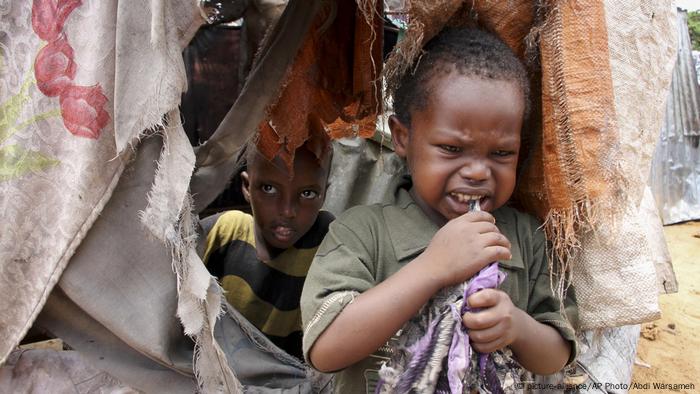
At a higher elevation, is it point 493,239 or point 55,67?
point 55,67

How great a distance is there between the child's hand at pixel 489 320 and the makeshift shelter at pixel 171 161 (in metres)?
0.33

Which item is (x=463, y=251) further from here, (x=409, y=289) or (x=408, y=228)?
(x=408, y=228)

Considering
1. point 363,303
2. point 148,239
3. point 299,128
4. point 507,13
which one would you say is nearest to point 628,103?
point 507,13

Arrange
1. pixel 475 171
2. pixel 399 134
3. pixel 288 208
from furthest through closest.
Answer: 1. pixel 288 208
2. pixel 399 134
3. pixel 475 171

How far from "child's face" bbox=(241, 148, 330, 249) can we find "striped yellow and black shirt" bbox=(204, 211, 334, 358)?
75mm

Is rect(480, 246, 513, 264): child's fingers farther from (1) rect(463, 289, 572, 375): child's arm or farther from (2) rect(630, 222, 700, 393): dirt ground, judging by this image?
(2) rect(630, 222, 700, 393): dirt ground

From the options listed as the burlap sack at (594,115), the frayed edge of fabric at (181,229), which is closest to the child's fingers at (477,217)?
the burlap sack at (594,115)

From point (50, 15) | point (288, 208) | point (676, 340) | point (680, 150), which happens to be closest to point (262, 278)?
point (288, 208)

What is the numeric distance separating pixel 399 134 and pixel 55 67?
2.75 feet

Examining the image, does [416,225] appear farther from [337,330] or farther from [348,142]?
[348,142]

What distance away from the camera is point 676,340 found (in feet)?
15.2

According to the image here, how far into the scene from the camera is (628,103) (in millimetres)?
1356

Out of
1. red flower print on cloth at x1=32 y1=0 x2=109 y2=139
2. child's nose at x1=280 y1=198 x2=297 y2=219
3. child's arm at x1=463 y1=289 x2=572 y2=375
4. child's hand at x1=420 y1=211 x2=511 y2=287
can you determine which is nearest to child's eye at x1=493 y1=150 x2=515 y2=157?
child's hand at x1=420 y1=211 x2=511 y2=287

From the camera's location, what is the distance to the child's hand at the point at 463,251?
1141 mm
